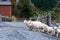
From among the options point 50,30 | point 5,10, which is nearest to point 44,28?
point 50,30

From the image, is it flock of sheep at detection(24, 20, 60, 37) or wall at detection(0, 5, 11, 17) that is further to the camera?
wall at detection(0, 5, 11, 17)

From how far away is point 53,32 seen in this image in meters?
11.3

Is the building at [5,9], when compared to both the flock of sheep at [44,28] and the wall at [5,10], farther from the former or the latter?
the flock of sheep at [44,28]

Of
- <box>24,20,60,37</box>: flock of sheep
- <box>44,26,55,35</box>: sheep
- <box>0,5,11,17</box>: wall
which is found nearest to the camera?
<box>24,20,60,37</box>: flock of sheep

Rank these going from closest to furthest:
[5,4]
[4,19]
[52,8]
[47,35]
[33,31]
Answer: [47,35]
[33,31]
[4,19]
[5,4]
[52,8]

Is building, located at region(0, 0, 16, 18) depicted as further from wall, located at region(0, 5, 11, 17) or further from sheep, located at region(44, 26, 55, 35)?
sheep, located at region(44, 26, 55, 35)

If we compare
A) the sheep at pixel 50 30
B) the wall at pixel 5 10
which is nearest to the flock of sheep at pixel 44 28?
the sheep at pixel 50 30

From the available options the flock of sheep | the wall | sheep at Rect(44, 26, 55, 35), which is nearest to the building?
the wall

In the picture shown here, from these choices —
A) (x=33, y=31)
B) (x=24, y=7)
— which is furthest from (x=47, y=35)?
(x=24, y=7)

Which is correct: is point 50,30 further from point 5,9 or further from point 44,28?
point 5,9

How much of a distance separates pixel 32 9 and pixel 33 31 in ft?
42.3

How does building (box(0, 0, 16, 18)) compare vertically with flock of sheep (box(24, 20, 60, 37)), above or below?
above

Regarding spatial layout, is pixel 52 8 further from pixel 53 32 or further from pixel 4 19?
pixel 53 32

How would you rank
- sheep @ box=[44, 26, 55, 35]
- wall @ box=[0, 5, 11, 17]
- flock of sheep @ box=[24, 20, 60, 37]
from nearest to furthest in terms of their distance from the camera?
flock of sheep @ box=[24, 20, 60, 37] < sheep @ box=[44, 26, 55, 35] < wall @ box=[0, 5, 11, 17]
